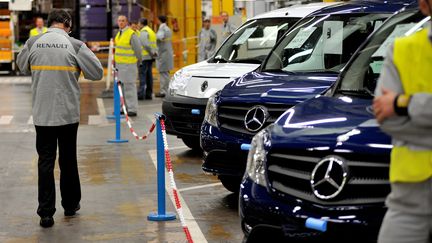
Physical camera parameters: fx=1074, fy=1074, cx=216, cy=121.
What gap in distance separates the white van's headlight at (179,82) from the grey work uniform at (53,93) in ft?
13.7

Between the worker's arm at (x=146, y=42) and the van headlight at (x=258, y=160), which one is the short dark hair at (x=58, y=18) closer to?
the van headlight at (x=258, y=160)

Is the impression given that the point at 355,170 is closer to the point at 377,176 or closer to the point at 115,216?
the point at 377,176

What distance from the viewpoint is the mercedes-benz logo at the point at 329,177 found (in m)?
5.83

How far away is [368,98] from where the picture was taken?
6871mm

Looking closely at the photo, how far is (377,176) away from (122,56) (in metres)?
14.9

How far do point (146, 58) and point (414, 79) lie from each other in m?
20.2

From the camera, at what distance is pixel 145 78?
82.3ft

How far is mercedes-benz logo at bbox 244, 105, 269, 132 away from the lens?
10.0 m

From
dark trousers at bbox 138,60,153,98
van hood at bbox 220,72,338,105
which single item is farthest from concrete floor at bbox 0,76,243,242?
dark trousers at bbox 138,60,153,98

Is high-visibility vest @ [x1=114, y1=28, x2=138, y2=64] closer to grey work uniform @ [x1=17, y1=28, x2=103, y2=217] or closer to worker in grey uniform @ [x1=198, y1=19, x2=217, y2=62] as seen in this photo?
worker in grey uniform @ [x1=198, y1=19, x2=217, y2=62]

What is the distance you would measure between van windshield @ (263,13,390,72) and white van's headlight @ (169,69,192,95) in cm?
301

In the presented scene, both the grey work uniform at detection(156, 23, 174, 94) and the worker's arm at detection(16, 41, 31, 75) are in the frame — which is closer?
the worker's arm at detection(16, 41, 31, 75)

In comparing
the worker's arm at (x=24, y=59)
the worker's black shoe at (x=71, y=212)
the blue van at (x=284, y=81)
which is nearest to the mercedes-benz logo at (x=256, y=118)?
the blue van at (x=284, y=81)

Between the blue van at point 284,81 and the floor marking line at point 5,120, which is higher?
the blue van at point 284,81
